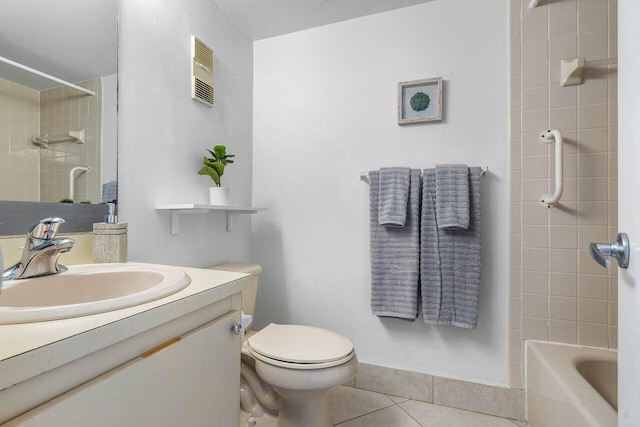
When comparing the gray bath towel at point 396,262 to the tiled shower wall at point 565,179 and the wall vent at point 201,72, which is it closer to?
the tiled shower wall at point 565,179

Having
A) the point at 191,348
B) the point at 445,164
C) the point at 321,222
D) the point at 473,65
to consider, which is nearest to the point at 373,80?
the point at 473,65

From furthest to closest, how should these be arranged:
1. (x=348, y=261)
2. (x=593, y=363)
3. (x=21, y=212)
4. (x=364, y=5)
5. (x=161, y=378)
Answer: (x=348, y=261) → (x=364, y=5) → (x=593, y=363) → (x=21, y=212) → (x=161, y=378)

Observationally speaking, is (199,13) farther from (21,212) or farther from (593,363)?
(593,363)

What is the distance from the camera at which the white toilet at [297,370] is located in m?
1.19

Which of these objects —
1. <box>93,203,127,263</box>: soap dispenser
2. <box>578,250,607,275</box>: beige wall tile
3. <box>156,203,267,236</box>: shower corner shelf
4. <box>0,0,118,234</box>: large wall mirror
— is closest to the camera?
<box>0,0,118,234</box>: large wall mirror

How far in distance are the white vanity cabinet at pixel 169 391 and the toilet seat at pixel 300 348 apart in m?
0.36

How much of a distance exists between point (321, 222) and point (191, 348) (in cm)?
127

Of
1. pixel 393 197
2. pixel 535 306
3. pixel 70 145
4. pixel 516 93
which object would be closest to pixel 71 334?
pixel 70 145

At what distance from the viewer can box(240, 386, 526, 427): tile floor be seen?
59.0 inches

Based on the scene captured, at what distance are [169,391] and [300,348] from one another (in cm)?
72

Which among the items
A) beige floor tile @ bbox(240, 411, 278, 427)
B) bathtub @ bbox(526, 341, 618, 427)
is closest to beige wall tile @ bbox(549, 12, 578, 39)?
bathtub @ bbox(526, 341, 618, 427)

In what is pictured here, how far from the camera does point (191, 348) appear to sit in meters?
0.70

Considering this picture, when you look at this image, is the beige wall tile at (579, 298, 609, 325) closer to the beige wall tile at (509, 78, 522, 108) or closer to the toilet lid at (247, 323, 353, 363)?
the beige wall tile at (509, 78, 522, 108)

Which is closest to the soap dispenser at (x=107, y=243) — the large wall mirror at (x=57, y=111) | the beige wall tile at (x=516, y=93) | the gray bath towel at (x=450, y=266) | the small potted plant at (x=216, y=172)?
the large wall mirror at (x=57, y=111)
